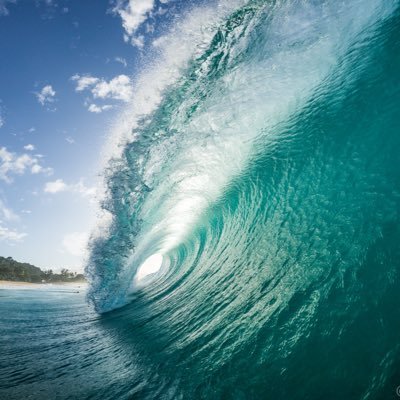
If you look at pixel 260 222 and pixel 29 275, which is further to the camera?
pixel 29 275

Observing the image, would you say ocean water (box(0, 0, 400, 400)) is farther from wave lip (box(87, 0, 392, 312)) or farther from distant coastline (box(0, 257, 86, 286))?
distant coastline (box(0, 257, 86, 286))


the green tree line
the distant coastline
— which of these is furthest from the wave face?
the green tree line

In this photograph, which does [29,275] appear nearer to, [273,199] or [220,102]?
[220,102]

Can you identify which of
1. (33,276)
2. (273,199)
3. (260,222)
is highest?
(33,276)

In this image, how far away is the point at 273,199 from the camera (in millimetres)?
6223

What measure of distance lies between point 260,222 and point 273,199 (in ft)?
2.11

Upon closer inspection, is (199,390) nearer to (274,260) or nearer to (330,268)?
(330,268)

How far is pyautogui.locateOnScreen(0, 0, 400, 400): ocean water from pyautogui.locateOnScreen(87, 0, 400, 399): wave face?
25 millimetres

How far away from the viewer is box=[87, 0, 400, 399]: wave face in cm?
237

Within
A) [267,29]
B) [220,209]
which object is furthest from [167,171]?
[267,29]

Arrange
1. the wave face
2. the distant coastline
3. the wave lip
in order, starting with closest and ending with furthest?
the wave face < the wave lip < the distant coastline

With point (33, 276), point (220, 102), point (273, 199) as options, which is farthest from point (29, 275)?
point (273, 199)

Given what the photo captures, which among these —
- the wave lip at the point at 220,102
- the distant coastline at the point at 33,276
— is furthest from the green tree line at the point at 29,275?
the wave lip at the point at 220,102

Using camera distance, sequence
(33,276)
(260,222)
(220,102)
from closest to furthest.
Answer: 1. (260,222)
2. (220,102)
3. (33,276)
